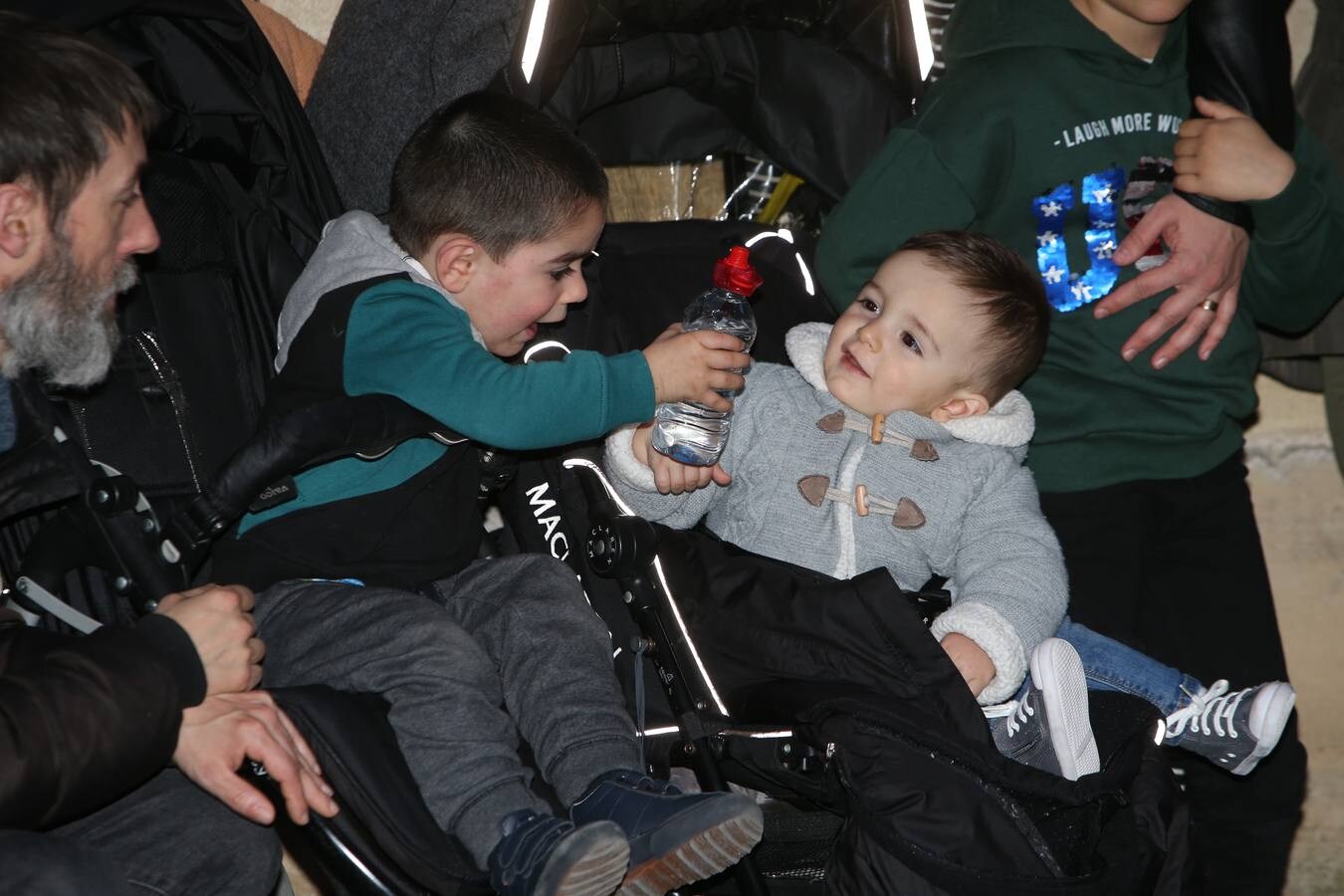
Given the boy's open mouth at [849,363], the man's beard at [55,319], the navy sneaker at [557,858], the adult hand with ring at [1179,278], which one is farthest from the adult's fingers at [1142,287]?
the man's beard at [55,319]

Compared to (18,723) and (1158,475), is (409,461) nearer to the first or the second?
A: (18,723)

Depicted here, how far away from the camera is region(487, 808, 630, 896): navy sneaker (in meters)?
1.79

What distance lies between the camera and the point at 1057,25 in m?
2.69

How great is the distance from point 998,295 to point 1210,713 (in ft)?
2.57

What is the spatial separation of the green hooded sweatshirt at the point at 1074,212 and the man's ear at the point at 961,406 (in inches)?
9.9

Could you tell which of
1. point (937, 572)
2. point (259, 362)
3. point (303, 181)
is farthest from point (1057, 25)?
point (259, 362)

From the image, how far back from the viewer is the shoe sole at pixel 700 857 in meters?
1.86

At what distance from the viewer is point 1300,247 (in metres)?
2.66

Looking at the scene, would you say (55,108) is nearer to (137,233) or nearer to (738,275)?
(137,233)

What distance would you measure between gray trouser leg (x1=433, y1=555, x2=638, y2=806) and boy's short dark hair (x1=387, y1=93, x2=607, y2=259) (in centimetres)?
54

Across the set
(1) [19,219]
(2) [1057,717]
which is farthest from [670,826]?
(1) [19,219]

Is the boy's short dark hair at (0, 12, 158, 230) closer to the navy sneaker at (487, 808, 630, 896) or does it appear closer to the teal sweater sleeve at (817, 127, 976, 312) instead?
the navy sneaker at (487, 808, 630, 896)

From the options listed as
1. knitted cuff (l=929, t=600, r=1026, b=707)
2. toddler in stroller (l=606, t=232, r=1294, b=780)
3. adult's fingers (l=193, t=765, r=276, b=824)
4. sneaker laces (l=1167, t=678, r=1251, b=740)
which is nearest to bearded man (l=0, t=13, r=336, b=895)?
adult's fingers (l=193, t=765, r=276, b=824)

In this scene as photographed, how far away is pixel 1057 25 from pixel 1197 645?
1173 millimetres
